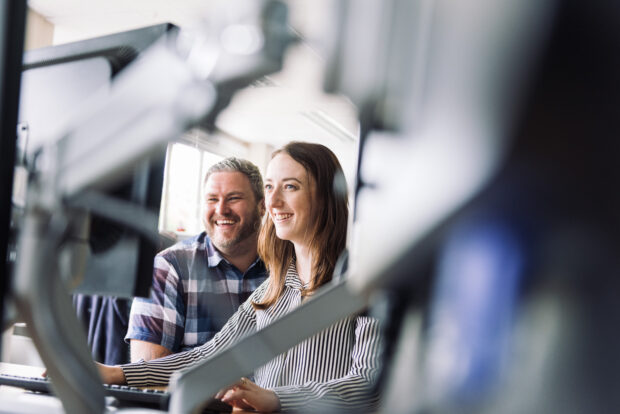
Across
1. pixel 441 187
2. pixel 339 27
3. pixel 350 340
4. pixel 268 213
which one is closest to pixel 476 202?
pixel 441 187

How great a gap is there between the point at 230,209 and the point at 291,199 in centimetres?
23

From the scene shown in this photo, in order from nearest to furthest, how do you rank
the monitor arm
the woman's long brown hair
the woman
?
1. the monitor arm
2. the woman
3. the woman's long brown hair

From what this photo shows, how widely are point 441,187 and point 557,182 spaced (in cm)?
6

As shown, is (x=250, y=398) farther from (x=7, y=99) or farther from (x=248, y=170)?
(x=248, y=170)

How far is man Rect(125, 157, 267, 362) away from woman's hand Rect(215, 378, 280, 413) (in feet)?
1.85

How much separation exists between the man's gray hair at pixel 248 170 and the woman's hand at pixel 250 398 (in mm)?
736

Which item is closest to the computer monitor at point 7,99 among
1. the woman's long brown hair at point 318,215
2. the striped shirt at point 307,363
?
the striped shirt at point 307,363

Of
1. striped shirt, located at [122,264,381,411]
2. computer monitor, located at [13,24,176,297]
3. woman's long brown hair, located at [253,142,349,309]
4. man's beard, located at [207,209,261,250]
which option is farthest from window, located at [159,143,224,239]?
man's beard, located at [207,209,261,250]

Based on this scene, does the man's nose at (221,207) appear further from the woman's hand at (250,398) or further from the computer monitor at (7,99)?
the computer monitor at (7,99)

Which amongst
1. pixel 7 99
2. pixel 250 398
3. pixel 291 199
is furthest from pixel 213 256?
pixel 7 99

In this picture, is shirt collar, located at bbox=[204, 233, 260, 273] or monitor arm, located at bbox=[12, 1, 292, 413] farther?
shirt collar, located at bbox=[204, 233, 260, 273]

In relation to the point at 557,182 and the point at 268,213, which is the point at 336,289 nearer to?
the point at 557,182

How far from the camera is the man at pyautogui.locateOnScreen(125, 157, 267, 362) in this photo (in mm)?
1536

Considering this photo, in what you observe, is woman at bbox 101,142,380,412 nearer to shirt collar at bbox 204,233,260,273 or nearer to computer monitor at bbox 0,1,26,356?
shirt collar at bbox 204,233,260,273
